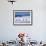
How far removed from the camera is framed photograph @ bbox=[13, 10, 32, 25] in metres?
4.78

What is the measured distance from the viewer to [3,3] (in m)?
4.81

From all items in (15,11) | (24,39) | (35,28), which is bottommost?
(24,39)

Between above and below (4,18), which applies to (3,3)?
above

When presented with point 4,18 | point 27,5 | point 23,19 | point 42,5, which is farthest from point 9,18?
point 42,5

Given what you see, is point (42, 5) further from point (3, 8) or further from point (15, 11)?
point (3, 8)

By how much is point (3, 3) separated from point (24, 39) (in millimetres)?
1760

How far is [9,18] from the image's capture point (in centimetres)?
481

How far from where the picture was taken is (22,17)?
15.7 ft

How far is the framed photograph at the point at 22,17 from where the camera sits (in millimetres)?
4781

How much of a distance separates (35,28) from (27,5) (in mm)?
881

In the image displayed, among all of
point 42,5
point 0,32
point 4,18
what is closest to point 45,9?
point 42,5

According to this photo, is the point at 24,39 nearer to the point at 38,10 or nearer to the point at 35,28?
the point at 35,28

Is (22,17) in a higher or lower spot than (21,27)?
higher

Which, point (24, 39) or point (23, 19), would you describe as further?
point (23, 19)
